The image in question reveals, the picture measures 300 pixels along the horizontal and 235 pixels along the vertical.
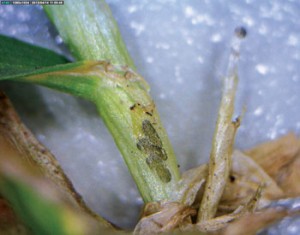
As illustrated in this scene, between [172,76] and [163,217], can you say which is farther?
[172,76]

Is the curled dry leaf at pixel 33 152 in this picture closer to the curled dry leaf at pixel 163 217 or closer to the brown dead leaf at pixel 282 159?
the curled dry leaf at pixel 163 217

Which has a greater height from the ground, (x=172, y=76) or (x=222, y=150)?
(x=172, y=76)

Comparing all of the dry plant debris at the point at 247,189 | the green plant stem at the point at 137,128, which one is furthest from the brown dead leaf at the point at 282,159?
the green plant stem at the point at 137,128

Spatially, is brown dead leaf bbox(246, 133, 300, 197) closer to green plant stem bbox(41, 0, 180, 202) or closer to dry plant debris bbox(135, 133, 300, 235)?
dry plant debris bbox(135, 133, 300, 235)

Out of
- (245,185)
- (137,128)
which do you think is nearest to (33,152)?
(137,128)

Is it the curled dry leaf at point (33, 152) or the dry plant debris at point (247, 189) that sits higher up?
the curled dry leaf at point (33, 152)

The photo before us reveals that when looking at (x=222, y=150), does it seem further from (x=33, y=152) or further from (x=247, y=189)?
(x=33, y=152)

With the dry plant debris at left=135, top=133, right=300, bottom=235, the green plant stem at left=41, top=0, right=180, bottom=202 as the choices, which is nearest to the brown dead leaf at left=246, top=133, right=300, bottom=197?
the dry plant debris at left=135, top=133, right=300, bottom=235

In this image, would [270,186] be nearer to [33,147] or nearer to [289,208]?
[289,208]
